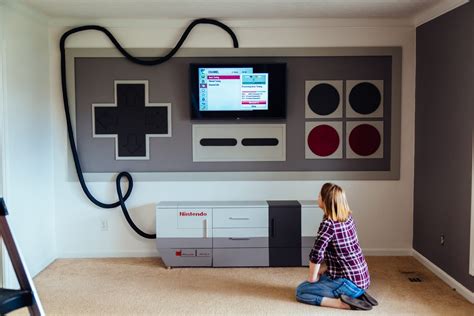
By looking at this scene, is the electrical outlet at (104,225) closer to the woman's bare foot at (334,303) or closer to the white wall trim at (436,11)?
the woman's bare foot at (334,303)

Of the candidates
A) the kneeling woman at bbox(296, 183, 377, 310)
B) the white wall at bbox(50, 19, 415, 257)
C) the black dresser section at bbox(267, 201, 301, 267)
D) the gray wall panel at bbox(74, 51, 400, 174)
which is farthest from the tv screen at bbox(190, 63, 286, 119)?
the kneeling woman at bbox(296, 183, 377, 310)

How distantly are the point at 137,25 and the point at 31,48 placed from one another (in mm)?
985

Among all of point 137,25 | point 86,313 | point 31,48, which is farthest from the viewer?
point 137,25

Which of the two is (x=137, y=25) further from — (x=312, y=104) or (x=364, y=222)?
(x=364, y=222)

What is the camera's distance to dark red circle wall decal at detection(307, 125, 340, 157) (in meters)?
4.71

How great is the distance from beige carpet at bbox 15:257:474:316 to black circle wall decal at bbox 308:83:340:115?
151 centimetres

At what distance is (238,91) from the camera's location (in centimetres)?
458

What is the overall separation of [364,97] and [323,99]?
40 centimetres

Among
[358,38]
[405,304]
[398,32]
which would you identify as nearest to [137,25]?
[358,38]

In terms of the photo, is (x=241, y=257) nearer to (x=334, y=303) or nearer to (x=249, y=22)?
(x=334, y=303)

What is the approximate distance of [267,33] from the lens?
464cm

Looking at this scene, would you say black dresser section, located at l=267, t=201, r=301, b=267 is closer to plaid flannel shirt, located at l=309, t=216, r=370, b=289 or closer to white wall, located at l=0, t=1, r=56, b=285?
plaid flannel shirt, located at l=309, t=216, r=370, b=289

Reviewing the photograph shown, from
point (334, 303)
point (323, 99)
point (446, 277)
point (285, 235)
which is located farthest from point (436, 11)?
point (334, 303)

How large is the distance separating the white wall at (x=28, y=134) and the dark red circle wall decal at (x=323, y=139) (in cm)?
254
